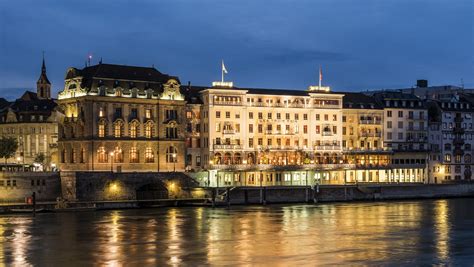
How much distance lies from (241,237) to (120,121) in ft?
195

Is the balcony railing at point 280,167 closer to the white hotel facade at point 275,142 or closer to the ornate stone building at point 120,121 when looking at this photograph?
the white hotel facade at point 275,142

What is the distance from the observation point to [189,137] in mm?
146125

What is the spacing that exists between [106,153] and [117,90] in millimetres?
10169

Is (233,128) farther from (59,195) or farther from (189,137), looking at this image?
(59,195)

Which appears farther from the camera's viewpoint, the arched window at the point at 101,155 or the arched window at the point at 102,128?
the arched window at the point at 102,128

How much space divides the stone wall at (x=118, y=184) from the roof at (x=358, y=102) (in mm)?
45616

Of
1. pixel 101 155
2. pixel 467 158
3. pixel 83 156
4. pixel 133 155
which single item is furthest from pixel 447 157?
pixel 83 156

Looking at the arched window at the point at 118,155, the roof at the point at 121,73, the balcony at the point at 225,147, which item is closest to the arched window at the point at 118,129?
the arched window at the point at 118,155

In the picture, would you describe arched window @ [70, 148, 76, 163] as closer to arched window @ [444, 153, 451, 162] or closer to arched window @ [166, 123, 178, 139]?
arched window @ [166, 123, 178, 139]

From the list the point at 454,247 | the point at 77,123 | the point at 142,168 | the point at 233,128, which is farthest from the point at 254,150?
the point at 454,247

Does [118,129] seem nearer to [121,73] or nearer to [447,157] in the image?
[121,73]

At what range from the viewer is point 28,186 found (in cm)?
11950

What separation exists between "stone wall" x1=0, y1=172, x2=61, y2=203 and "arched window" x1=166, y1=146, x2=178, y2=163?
2116cm

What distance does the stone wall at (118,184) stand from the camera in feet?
394
